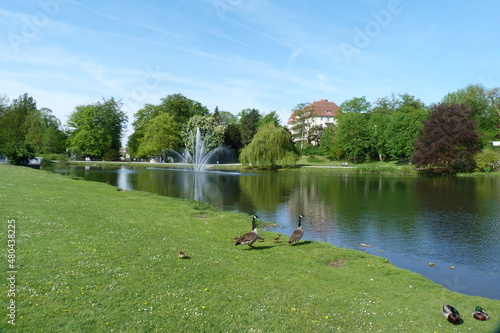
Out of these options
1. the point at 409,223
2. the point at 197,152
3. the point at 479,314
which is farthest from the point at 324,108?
the point at 479,314

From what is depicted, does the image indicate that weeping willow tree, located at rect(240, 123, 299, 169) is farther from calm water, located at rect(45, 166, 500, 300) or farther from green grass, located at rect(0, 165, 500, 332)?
green grass, located at rect(0, 165, 500, 332)

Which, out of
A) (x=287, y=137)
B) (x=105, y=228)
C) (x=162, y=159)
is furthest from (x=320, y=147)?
(x=105, y=228)

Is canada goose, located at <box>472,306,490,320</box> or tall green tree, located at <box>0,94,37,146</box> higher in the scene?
tall green tree, located at <box>0,94,37,146</box>

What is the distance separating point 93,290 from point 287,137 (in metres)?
77.0

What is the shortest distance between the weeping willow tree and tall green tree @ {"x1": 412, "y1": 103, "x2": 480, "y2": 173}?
2754 centimetres

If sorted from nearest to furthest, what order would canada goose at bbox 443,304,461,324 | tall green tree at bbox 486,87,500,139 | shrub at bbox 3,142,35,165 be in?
canada goose at bbox 443,304,461,324
shrub at bbox 3,142,35,165
tall green tree at bbox 486,87,500,139

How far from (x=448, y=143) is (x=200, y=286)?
76484 mm

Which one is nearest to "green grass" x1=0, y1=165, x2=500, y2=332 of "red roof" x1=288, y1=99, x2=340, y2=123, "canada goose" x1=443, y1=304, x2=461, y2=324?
"canada goose" x1=443, y1=304, x2=461, y2=324

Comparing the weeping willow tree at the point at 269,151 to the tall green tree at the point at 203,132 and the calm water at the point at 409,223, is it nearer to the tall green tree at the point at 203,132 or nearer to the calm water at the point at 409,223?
the tall green tree at the point at 203,132

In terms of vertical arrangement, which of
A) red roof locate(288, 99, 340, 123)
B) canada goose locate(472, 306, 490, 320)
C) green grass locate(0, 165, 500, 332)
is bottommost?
canada goose locate(472, 306, 490, 320)

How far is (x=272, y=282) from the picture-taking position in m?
10.3

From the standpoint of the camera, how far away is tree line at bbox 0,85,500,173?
73.2 metres

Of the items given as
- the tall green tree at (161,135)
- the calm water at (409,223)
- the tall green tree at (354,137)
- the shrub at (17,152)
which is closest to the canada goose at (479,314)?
the calm water at (409,223)

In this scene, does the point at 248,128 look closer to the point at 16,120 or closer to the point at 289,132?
the point at 289,132
